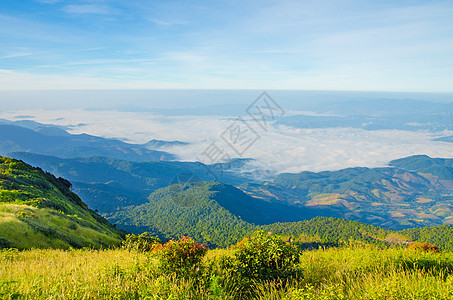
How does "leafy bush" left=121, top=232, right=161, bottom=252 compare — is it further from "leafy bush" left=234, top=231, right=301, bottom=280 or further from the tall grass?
"leafy bush" left=234, top=231, right=301, bottom=280

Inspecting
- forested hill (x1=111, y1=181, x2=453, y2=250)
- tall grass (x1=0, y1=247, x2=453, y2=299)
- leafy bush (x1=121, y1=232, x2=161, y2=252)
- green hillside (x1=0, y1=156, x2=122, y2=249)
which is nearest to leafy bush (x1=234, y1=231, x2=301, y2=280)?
tall grass (x1=0, y1=247, x2=453, y2=299)

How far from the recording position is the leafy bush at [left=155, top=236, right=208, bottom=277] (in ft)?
23.0

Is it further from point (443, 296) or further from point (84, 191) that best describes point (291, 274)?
point (84, 191)

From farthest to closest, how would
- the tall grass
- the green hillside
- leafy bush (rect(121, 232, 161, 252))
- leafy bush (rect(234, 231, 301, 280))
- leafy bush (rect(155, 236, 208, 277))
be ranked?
the green hillside, leafy bush (rect(121, 232, 161, 252)), leafy bush (rect(234, 231, 301, 280)), leafy bush (rect(155, 236, 208, 277)), the tall grass

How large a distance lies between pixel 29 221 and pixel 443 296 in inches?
921

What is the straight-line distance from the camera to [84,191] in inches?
6919

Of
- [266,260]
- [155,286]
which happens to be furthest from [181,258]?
[266,260]

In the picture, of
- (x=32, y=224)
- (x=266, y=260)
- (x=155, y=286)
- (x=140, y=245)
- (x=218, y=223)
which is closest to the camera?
(x=155, y=286)

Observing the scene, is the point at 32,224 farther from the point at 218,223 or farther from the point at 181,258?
the point at 218,223

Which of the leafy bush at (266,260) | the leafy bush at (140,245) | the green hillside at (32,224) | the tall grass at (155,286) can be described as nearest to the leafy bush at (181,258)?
the tall grass at (155,286)

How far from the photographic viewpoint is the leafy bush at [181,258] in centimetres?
701

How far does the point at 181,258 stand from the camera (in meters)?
7.11

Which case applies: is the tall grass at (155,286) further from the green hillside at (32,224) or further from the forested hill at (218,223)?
the forested hill at (218,223)

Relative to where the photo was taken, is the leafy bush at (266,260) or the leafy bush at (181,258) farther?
the leafy bush at (266,260)
